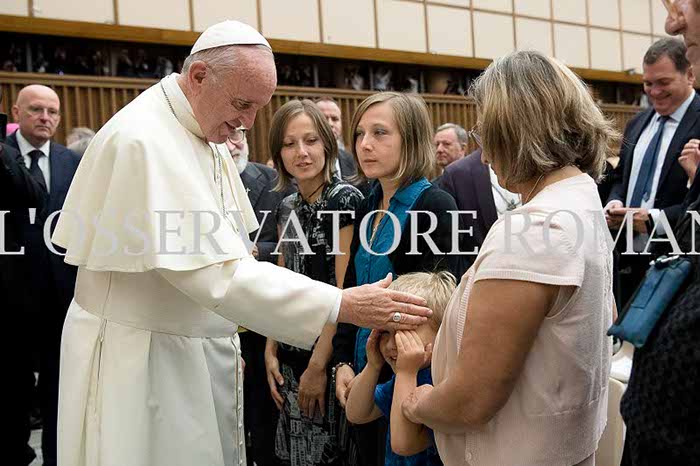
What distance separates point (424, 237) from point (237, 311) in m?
0.66

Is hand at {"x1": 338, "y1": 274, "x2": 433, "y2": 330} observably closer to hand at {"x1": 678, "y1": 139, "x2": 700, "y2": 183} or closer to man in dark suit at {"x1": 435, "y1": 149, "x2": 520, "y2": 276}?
hand at {"x1": 678, "y1": 139, "x2": 700, "y2": 183}

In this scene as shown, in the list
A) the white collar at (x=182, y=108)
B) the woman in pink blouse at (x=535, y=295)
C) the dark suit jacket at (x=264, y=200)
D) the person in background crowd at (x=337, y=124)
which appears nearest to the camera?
the woman in pink blouse at (x=535, y=295)

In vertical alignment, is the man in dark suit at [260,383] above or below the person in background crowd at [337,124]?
below

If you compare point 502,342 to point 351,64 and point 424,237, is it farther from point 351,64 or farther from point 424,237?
point 351,64

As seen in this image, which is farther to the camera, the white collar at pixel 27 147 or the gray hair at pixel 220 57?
the white collar at pixel 27 147

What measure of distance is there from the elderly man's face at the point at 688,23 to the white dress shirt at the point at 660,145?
2359 millimetres

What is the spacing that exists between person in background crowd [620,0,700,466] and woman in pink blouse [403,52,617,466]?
0.79 ft

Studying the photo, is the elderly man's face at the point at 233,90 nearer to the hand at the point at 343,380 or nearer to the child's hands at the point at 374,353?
the child's hands at the point at 374,353

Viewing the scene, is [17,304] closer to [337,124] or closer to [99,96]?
[337,124]

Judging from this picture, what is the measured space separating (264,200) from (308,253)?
1004mm

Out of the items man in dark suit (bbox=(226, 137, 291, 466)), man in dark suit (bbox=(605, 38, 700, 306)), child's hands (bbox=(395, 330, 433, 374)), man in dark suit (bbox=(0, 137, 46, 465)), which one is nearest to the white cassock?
child's hands (bbox=(395, 330, 433, 374))

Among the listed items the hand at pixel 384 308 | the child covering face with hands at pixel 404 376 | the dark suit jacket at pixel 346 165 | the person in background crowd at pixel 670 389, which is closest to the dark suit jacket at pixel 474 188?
the dark suit jacket at pixel 346 165

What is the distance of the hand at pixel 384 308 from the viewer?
193cm

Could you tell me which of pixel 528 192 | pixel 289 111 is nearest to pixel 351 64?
pixel 289 111
